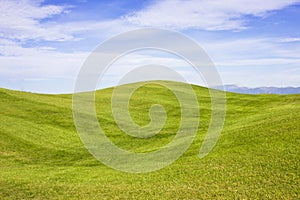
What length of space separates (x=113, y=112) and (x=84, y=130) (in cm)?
1945

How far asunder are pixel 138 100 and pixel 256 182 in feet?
253

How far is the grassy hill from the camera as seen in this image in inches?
1291

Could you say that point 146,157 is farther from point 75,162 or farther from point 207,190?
point 207,190

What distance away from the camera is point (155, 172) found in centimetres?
4094

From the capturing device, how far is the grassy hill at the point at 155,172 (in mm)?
32781

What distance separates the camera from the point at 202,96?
388 ft

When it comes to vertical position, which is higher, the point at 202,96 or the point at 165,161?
the point at 202,96

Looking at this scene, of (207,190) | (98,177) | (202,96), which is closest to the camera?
(207,190)

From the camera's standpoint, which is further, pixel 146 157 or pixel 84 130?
pixel 84 130

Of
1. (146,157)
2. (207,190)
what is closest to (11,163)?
(146,157)

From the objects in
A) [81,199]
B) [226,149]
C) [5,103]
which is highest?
[5,103]

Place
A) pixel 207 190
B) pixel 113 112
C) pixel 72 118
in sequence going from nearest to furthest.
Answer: pixel 207 190, pixel 72 118, pixel 113 112

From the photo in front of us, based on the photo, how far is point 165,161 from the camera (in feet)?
149

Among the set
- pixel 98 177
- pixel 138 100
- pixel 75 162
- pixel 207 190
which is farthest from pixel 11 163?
pixel 138 100
